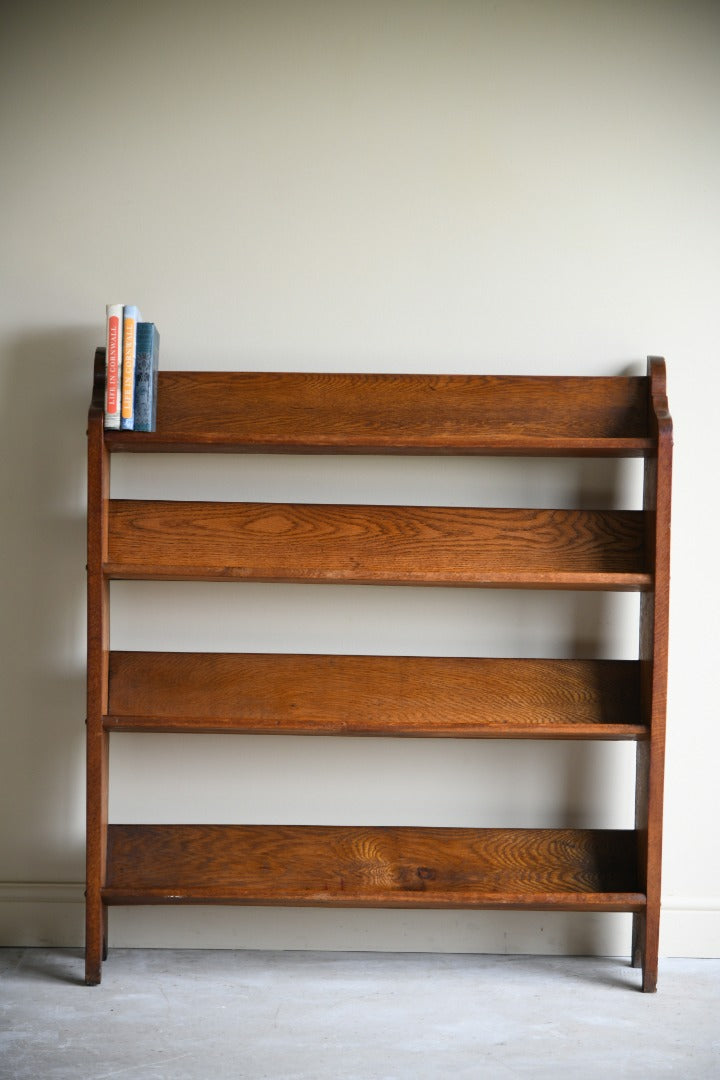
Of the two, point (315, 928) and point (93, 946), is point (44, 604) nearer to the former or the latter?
point (93, 946)

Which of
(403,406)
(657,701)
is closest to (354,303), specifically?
(403,406)

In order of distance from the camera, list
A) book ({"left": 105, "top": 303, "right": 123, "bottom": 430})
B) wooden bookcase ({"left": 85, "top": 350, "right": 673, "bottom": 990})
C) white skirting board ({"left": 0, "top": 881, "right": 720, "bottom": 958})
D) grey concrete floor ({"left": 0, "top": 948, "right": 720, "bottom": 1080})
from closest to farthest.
A: 1. grey concrete floor ({"left": 0, "top": 948, "right": 720, "bottom": 1080})
2. book ({"left": 105, "top": 303, "right": 123, "bottom": 430})
3. wooden bookcase ({"left": 85, "top": 350, "right": 673, "bottom": 990})
4. white skirting board ({"left": 0, "top": 881, "right": 720, "bottom": 958})

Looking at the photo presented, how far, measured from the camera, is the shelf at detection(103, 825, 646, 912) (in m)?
2.43

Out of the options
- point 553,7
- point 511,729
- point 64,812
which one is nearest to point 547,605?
point 511,729

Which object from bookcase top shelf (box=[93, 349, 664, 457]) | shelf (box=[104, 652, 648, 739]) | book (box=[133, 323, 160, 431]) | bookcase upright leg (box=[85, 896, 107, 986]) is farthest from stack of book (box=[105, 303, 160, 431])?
bookcase upright leg (box=[85, 896, 107, 986])

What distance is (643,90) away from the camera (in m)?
2.62

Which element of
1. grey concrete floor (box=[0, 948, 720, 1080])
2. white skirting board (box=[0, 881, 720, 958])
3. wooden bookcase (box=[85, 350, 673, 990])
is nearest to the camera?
grey concrete floor (box=[0, 948, 720, 1080])

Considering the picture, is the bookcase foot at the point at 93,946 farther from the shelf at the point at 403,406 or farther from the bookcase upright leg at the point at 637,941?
the bookcase upright leg at the point at 637,941

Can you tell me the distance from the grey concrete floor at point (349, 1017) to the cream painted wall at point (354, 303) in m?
0.13

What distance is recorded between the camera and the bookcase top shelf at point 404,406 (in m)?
2.49

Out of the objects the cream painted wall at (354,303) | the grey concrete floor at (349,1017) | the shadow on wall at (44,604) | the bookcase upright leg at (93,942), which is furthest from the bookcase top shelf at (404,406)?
the grey concrete floor at (349,1017)

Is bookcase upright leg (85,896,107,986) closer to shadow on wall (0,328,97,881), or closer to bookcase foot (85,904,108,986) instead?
bookcase foot (85,904,108,986)

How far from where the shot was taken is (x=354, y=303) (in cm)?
260

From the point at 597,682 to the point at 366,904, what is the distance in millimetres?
812
